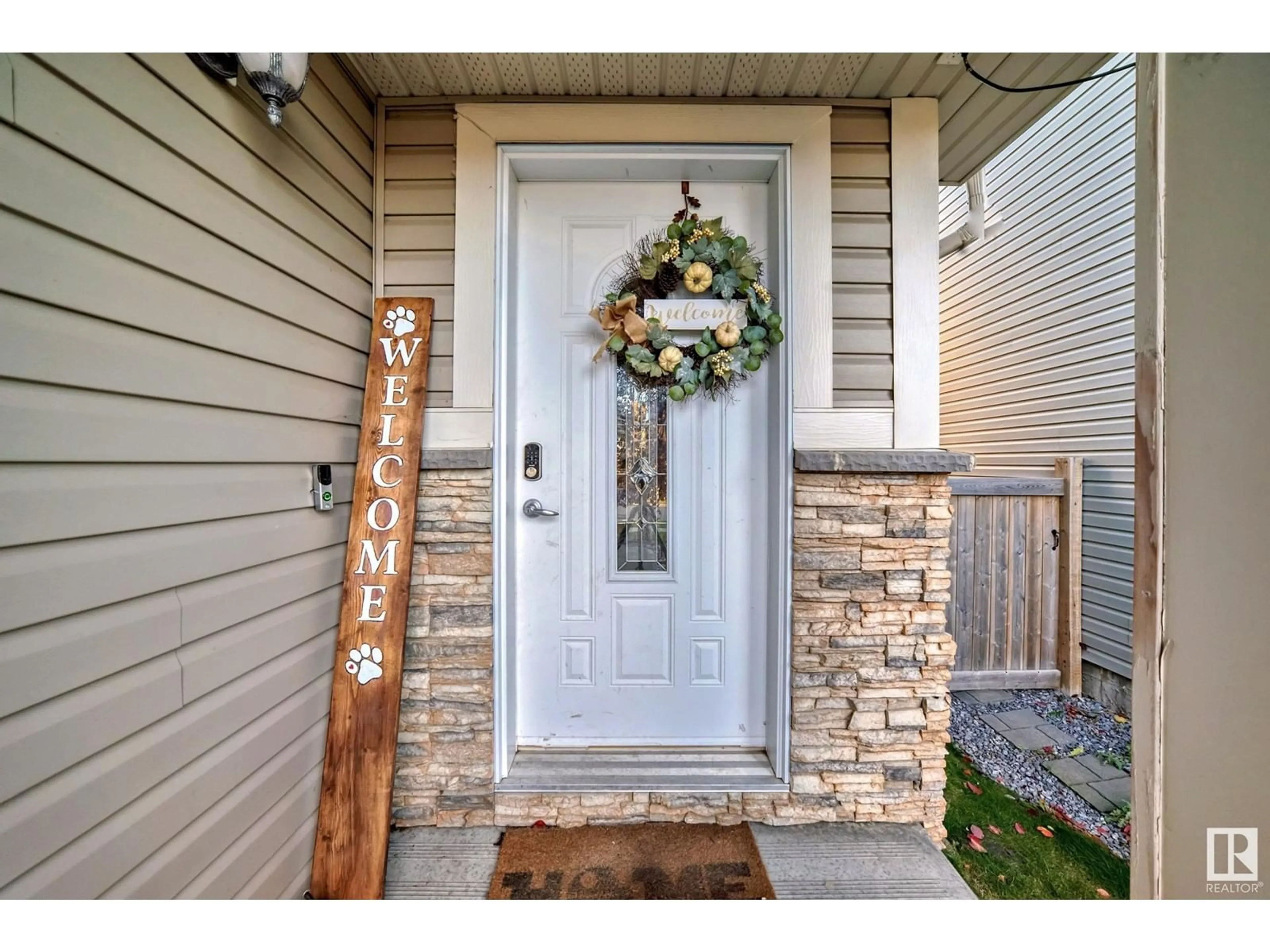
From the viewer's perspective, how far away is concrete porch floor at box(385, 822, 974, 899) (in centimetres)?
133

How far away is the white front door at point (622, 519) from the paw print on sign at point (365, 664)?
1.51 feet

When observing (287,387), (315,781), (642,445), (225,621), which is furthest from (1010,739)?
(287,387)

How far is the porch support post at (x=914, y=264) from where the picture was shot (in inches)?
61.6

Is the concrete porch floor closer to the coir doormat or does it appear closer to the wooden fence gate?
the coir doormat

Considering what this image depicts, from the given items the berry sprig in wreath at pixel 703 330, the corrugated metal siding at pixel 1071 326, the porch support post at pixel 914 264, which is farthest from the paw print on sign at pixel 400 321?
the corrugated metal siding at pixel 1071 326

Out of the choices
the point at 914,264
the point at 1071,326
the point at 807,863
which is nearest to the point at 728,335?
the point at 914,264

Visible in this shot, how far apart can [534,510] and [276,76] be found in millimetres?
1294

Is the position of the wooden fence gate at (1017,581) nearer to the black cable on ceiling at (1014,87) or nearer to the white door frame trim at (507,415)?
the white door frame trim at (507,415)

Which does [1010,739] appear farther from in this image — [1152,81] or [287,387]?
[287,387]

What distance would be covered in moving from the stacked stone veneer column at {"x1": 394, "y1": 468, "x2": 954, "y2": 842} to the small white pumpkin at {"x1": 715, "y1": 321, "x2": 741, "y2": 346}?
20.8 inches

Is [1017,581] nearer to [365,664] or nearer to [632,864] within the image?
[632,864]

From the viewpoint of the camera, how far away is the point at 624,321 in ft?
5.25

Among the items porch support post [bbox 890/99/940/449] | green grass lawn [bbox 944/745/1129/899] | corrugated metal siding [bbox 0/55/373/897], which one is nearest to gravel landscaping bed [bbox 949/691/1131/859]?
green grass lawn [bbox 944/745/1129/899]

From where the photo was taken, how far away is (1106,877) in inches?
58.7
